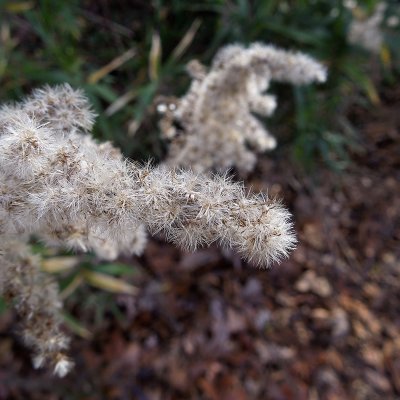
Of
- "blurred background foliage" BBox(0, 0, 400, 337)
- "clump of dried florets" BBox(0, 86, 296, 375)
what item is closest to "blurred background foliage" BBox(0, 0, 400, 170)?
"blurred background foliage" BBox(0, 0, 400, 337)

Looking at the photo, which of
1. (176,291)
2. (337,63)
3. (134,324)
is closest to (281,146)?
(337,63)

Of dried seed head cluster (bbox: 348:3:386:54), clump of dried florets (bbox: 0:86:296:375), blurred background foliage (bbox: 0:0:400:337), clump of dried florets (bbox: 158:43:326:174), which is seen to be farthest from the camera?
dried seed head cluster (bbox: 348:3:386:54)

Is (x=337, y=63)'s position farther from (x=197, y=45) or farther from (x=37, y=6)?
(x=37, y=6)

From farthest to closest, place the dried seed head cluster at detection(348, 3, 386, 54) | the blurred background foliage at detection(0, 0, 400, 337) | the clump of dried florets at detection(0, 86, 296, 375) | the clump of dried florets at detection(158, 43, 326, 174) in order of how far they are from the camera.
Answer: the dried seed head cluster at detection(348, 3, 386, 54)
the blurred background foliage at detection(0, 0, 400, 337)
the clump of dried florets at detection(158, 43, 326, 174)
the clump of dried florets at detection(0, 86, 296, 375)

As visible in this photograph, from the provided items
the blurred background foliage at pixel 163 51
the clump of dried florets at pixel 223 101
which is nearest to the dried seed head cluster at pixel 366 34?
the blurred background foliage at pixel 163 51

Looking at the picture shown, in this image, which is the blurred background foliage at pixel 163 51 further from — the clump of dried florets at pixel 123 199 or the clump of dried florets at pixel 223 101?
the clump of dried florets at pixel 123 199

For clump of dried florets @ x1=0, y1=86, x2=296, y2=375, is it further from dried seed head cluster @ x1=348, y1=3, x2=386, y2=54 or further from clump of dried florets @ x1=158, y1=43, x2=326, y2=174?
dried seed head cluster @ x1=348, y1=3, x2=386, y2=54

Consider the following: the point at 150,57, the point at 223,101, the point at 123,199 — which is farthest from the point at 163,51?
the point at 123,199
